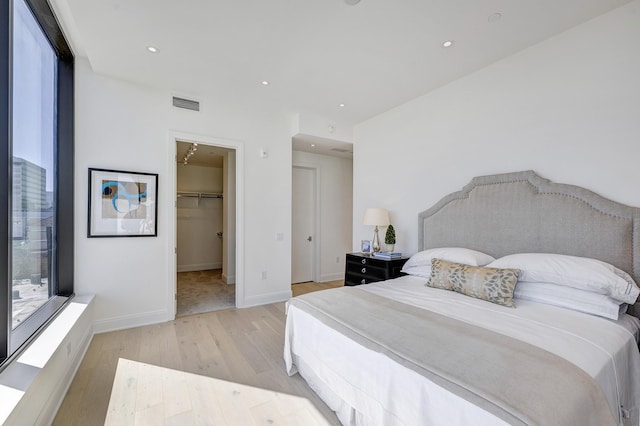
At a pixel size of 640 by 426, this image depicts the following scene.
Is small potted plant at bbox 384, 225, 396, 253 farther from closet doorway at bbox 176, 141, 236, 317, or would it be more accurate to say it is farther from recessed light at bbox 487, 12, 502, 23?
closet doorway at bbox 176, 141, 236, 317

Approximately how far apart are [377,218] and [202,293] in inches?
122

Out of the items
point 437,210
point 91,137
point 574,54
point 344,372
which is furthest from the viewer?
point 437,210

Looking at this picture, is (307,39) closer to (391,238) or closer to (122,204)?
(391,238)

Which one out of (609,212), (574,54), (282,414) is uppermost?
(574,54)

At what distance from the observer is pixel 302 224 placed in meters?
5.31

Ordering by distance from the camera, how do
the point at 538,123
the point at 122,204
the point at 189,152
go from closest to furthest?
the point at 538,123
the point at 122,204
the point at 189,152

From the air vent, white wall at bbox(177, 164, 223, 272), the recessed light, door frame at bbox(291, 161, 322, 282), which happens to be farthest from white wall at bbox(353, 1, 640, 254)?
white wall at bbox(177, 164, 223, 272)

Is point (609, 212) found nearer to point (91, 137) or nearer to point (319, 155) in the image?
point (319, 155)

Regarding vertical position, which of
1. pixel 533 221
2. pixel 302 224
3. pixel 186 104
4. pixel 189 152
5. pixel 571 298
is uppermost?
pixel 186 104

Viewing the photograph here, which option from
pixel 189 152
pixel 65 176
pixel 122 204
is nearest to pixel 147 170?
pixel 122 204

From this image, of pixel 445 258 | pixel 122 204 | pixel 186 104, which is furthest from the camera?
pixel 186 104

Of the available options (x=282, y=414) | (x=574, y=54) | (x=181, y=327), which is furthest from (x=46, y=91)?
(x=574, y=54)

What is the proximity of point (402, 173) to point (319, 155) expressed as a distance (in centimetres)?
202

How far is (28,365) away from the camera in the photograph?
5.44 ft
